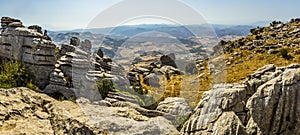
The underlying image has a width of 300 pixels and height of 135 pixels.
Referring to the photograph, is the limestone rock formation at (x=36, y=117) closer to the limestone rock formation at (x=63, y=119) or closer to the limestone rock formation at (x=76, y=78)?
the limestone rock formation at (x=63, y=119)

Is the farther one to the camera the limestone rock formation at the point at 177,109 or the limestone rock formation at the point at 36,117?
the limestone rock formation at the point at 177,109

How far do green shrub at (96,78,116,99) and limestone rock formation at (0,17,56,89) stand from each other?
7.04 metres

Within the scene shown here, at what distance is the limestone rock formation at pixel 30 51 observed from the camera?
1471 inches

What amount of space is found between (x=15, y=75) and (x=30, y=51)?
4.38 metres

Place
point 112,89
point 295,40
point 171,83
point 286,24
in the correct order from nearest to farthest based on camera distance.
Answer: point 112,89 < point 171,83 < point 295,40 < point 286,24

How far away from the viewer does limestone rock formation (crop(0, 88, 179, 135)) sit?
55.7 ft

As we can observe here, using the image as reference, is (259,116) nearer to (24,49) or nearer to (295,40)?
(24,49)

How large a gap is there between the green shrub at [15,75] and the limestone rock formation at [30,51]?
1117mm

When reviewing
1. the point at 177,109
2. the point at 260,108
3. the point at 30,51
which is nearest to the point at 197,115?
the point at 260,108

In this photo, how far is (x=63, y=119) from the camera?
58.9ft

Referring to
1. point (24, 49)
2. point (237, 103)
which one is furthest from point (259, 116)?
point (24, 49)

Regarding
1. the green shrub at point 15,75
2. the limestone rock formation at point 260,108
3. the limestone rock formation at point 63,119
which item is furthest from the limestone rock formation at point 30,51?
the limestone rock formation at point 260,108

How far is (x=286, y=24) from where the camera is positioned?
109 meters

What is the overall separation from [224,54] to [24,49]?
2848 inches
